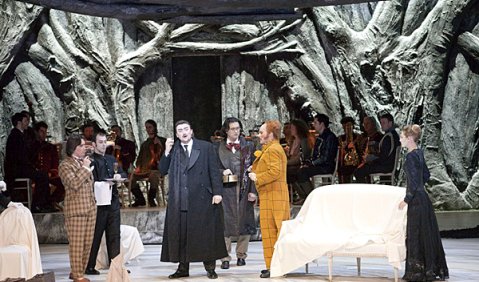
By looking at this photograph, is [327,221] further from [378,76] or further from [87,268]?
[378,76]

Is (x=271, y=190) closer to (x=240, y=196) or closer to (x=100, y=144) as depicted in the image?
(x=240, y=196)

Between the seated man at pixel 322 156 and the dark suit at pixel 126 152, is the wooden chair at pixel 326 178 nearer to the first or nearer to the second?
the seated man at pixel 322 156

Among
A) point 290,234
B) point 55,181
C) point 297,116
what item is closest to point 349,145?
point 297,116

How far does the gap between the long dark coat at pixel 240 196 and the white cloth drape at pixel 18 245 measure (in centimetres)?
309

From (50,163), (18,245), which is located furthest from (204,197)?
(50,163)

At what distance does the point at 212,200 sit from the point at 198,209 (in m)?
0.18

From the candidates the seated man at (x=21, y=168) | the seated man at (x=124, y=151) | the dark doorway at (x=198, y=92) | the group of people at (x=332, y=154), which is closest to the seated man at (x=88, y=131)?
the seated man at (x=124, y=151)

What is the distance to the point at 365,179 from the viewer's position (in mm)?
15719

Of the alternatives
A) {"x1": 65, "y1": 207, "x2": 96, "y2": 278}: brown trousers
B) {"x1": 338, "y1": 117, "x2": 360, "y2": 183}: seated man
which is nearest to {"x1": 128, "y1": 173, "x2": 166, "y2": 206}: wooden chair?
{"x1": 338, "y1": 117, "x2": 360, "y2": 183}: seated man

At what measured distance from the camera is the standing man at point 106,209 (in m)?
10.9

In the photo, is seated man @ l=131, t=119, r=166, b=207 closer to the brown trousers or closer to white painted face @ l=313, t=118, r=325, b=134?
white painted face @ l=313, t=118, r=325, b=134

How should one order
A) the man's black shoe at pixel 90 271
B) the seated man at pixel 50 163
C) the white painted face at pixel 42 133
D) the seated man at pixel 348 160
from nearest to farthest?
1. the man's black shoe at pixel 90 271
2. the seated man at pixel 348 160
3. the seated man at pixel 50 163
4. the white painted face at pixel 42 133

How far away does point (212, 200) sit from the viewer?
10.9 m

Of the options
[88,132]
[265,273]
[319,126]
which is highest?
[88,132]
